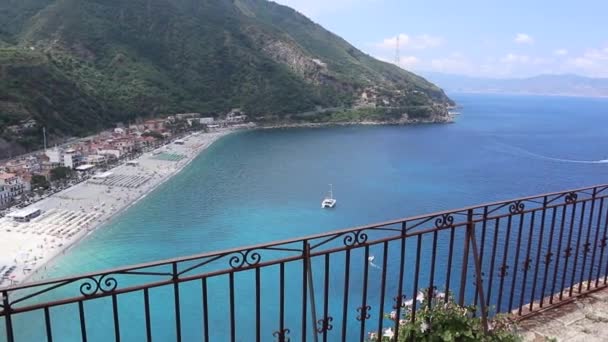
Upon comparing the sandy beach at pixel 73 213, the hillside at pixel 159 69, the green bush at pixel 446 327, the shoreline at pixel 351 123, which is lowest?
the sandy beach at pixel 73 213

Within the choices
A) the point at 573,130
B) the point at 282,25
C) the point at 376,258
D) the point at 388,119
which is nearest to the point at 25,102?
the point at 376,258

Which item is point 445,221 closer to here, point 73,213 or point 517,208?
point 517,208

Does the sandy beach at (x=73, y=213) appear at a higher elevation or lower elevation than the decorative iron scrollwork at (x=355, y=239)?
lower

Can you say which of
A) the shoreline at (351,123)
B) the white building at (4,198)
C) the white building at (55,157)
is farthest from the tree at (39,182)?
the shoreline at (351,123)

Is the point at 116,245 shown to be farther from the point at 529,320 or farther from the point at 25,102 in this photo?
the point at 25,102

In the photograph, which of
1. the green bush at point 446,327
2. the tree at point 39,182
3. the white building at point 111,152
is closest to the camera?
the green bush at point 446,327

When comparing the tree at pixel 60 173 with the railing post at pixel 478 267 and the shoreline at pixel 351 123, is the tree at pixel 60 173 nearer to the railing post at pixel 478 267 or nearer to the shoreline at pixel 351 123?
the shoreline at pixel 351 123

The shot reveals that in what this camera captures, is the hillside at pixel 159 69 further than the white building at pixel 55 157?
Yes

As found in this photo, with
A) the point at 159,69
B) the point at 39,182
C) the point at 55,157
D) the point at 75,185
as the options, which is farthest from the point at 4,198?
the point at 159,69

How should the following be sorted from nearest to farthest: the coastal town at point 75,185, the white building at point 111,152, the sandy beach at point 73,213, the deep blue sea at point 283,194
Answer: the deep blue sea at point 283,194 → the sandy beach at point 73,213 → the coastal town at point 75,185 → the white building at point 111,152
